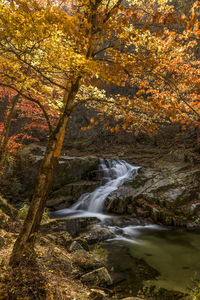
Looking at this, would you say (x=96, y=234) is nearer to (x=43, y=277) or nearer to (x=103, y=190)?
(x=43, y=277)

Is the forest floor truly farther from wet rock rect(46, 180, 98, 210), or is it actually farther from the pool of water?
wet rock rect(46, 180, 98, 210)

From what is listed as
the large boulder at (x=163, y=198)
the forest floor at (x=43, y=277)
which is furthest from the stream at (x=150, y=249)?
the forest floor at (x=43, y=277)

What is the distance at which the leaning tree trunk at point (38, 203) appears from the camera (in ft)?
11.4

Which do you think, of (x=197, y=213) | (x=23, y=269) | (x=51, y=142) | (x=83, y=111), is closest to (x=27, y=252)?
(x=23, y=269)

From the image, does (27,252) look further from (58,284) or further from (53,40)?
(53,40)

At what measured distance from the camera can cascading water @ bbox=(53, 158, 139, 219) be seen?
1161 cm

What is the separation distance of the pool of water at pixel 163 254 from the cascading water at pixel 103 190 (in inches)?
111

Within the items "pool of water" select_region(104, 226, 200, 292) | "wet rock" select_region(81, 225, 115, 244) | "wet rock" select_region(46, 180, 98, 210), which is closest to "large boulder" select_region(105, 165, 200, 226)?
"pool of water" select_region(104, 226, 200, 292)

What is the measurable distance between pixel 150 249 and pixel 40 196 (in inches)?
229

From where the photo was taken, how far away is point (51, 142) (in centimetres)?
386

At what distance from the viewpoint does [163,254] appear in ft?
23.1

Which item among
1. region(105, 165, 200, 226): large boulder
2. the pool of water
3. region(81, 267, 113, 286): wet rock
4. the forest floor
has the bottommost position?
the pool of water

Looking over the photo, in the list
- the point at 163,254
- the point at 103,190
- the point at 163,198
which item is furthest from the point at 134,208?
the point at 163,254

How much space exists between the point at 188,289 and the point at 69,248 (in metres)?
3.37
